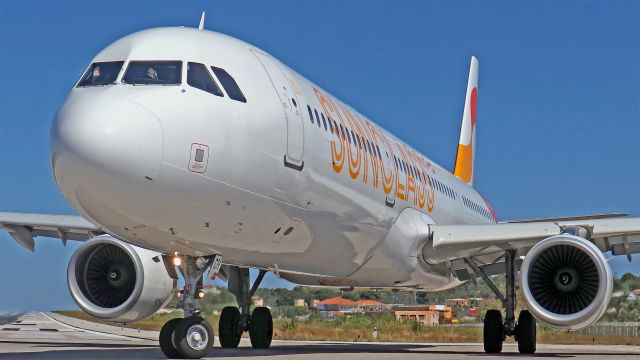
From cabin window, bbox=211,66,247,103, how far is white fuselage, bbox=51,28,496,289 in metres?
0.09

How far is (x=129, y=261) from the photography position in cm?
1382

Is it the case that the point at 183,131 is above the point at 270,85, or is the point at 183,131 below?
below

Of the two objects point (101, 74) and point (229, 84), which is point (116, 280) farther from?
point (229, 84)

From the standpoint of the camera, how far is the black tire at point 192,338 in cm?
1037

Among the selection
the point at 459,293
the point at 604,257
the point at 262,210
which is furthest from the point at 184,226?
the point at 459,293

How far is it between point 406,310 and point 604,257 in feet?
58.3

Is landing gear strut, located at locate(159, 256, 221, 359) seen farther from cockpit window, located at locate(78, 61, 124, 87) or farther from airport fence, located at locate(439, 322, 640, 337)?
airport fence, located at locate(439, 322, 640, 337)

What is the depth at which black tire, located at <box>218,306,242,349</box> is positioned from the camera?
55.5 ft

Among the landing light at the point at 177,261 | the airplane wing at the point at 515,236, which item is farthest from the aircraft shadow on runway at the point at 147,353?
the airplane wing at the point at 515,236

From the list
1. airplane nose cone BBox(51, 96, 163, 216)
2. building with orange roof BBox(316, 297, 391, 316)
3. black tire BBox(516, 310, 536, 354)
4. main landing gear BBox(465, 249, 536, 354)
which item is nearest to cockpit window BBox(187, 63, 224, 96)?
airplane nose cone BBox(51, 96, 163, 216)

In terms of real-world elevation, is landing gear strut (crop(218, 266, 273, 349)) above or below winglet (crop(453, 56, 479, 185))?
below

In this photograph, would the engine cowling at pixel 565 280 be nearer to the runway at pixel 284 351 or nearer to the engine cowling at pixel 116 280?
the runway at pixel 284 351

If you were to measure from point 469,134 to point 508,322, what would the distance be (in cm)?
1627

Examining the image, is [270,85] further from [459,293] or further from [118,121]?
[459,293]
